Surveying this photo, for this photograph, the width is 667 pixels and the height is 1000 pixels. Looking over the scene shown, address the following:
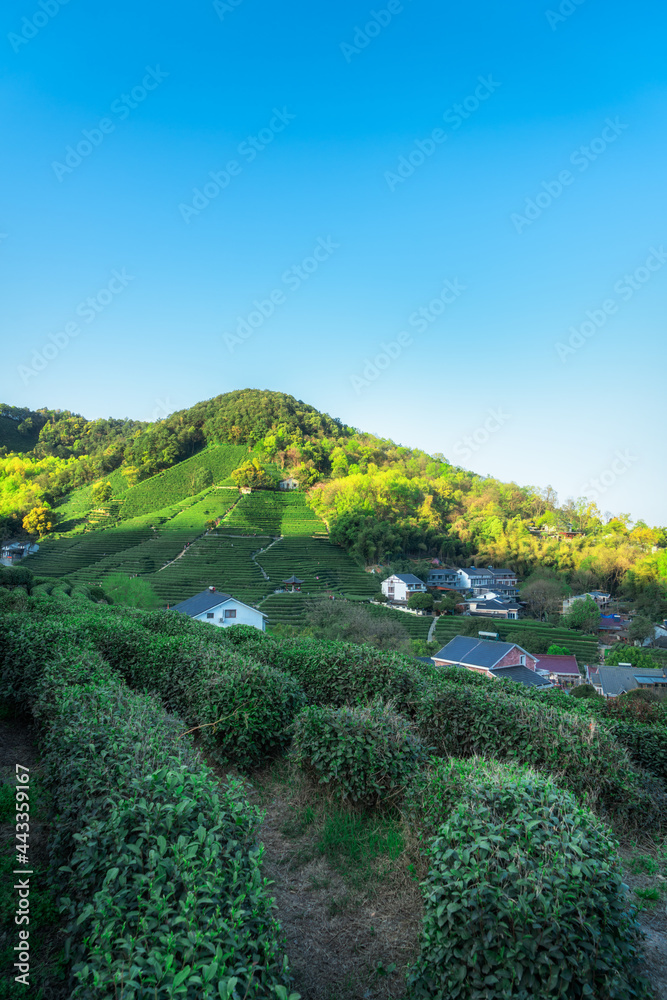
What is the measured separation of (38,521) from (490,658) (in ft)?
152

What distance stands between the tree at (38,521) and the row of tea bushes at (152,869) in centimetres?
5302

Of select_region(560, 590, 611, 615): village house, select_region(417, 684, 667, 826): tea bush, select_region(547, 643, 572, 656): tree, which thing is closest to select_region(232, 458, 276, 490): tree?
select_region(560, 590, 611, 615): village house

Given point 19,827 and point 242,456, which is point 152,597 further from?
point 242,456

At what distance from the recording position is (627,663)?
30234 mm

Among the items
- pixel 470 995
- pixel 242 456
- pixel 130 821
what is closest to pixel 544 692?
pixel 470 995

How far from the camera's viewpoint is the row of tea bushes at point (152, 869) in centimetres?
189

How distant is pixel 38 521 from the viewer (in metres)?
49.7

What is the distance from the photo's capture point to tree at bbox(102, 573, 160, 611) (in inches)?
1126

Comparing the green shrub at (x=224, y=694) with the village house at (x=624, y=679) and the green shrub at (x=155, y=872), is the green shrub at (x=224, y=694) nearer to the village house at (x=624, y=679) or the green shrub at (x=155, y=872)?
the green shrub at (x=155, y=872)

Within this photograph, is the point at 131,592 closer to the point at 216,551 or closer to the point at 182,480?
the point at 216,551

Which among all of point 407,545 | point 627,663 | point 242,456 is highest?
point 242,456

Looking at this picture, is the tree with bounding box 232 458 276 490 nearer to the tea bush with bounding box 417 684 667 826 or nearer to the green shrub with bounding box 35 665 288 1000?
the tea bush with bounding box 417 684 667 826

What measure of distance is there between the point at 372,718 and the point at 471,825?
1.75m

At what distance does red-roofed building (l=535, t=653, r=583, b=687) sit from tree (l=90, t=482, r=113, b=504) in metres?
49.3
